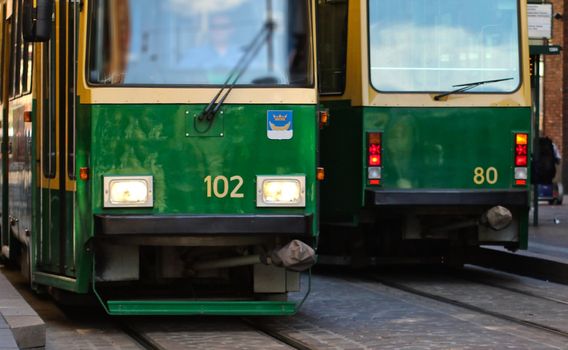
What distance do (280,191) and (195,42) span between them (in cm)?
119

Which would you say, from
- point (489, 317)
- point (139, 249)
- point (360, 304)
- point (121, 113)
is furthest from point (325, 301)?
point (121, 113)

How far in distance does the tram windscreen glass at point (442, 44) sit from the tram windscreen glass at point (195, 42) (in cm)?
386

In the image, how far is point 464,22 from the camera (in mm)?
14367

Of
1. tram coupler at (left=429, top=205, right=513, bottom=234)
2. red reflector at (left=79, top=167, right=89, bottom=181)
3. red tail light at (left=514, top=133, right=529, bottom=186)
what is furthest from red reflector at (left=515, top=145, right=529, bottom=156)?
red reflector at (left=79, top=167, right=89, bottom=181)

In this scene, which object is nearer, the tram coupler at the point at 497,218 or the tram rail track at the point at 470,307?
the tram rail track at the point at 470,307

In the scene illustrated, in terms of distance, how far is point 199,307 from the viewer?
1030 centimetres

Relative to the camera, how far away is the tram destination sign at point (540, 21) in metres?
18.7

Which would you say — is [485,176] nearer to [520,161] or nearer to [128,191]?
[520,161]

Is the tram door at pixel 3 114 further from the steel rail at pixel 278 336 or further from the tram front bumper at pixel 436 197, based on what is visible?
the steel rail at pixel 278 336

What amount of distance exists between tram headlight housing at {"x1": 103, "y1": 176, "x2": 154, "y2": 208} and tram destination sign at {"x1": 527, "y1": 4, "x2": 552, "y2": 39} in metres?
9.51

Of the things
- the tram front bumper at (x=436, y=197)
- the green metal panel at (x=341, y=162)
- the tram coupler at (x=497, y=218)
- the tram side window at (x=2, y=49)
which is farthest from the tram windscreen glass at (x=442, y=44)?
the tram side window at (x=2, y=49)

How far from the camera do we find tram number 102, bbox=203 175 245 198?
1025 centimetres

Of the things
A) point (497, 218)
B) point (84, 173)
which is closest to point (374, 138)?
point (497, 218)

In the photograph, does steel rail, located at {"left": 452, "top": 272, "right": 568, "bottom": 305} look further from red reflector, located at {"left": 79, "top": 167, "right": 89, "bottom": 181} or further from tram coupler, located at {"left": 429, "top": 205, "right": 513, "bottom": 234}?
red reflector, located at {"left": 79, "top": 167, "right": 89, "bottom": 181}
